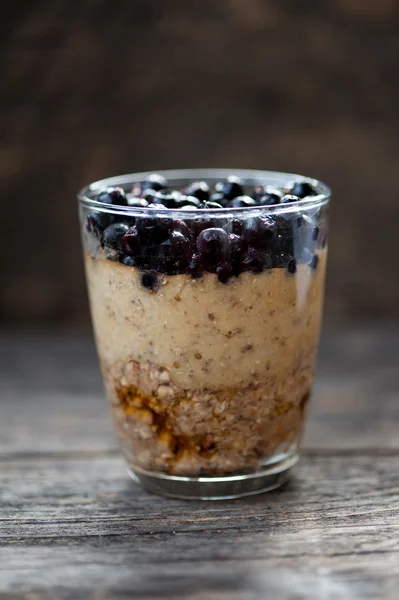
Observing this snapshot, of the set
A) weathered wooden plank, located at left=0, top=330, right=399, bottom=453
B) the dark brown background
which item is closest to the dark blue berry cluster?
weathered wooden plank, located at left=0, top=330, right=399, bottom=453

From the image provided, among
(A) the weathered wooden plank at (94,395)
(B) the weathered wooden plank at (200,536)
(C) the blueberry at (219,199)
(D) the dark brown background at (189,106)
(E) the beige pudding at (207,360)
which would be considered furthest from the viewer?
(D) the dark brown background at (189,106)

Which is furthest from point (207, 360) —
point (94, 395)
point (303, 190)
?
point (94, 395)

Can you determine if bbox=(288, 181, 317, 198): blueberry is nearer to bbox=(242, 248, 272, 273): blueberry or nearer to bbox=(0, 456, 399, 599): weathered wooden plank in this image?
bbox=(242, 248, 272, 273): blueberry

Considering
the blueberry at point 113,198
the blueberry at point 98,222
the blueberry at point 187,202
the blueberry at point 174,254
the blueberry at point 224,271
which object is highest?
the blueberry at point 113,198

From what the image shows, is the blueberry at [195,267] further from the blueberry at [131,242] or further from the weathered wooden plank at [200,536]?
the weathered wooden plank at [200,536]

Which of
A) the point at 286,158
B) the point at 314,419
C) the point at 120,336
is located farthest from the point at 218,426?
the point at 286,158

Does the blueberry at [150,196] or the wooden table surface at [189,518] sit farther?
the blueberry at [150,196]

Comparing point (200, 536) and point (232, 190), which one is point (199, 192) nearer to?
point (232, 190)

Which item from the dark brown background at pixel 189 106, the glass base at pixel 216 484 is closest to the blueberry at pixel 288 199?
the glass base at pixel 216 484
